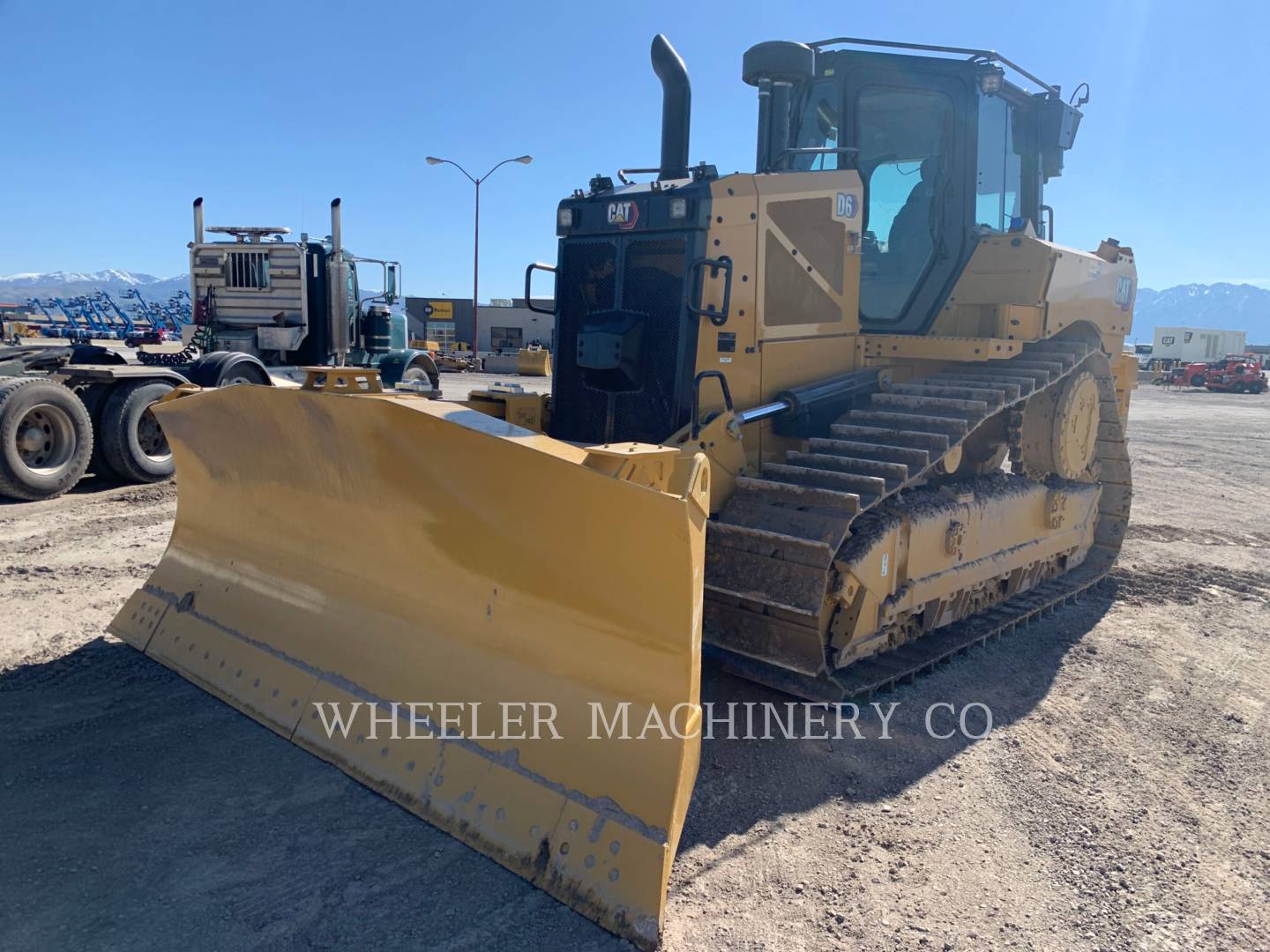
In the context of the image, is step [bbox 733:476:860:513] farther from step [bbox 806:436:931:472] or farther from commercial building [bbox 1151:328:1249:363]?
commercial building [bbox 1151:328:1249:363]

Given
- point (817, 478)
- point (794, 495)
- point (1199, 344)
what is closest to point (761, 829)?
point (794, 495)

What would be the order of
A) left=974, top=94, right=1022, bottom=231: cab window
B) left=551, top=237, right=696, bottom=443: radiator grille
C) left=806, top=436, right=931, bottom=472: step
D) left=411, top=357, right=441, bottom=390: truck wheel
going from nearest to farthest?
left=806, top=436, right=931, bottom=472: step → left=551, top=237, right=696, bottom=443: radiator grille → left=974, top=94, right=1022, bottom=231: cab window → left=411, top=357, right=441, bottom=390: truck wheel

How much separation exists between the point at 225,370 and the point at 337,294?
13.4 ft

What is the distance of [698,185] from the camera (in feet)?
15.7

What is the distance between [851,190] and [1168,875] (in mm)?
3756

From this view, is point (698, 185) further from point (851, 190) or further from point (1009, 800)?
point (1009, 800)

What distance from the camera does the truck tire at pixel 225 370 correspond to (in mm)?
11305

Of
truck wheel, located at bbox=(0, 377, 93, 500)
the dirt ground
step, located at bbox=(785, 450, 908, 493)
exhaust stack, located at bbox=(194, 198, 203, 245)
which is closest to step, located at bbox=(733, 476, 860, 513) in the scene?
step, located at bbox=(785, 450, 908, 493)

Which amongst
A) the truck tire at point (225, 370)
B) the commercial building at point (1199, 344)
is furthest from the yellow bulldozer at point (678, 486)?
the commercial building at point (1199, 344)

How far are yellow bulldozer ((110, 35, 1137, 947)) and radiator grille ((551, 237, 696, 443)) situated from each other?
18mm

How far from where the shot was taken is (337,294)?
49.4 feet

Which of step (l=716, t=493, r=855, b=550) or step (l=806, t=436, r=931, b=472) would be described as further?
step (l=806, t=436, r=931, b=472)

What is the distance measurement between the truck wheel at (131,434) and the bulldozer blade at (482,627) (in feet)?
21.3

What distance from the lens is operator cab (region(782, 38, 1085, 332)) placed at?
226 inches
